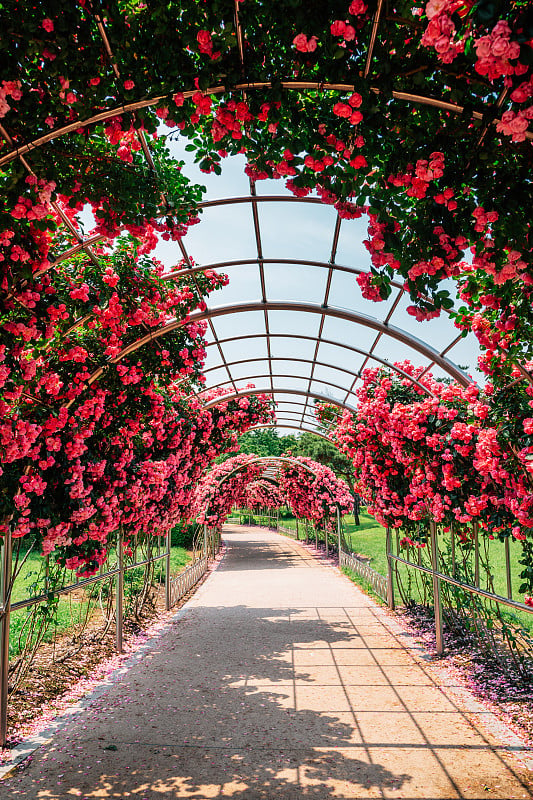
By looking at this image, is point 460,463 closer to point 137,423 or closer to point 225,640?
point 137,423

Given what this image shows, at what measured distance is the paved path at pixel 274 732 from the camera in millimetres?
3230

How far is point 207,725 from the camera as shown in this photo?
167 inches

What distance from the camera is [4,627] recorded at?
13.0 feet

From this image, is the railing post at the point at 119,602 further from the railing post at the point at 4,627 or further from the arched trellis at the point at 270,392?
the arched trellis at the point at 270,392

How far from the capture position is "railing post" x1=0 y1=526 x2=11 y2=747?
3820mm

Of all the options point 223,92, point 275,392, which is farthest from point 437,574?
point 223,92

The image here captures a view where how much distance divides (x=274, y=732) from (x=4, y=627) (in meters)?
2.23

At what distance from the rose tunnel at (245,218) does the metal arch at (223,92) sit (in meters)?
0.01

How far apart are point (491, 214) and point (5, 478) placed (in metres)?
3.52

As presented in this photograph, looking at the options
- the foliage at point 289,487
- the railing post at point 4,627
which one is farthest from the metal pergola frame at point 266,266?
the foliage at point 289,487

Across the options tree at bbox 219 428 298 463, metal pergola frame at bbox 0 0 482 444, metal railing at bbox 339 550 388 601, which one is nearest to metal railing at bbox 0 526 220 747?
metal pergola frame at bbox 0 0 482 444

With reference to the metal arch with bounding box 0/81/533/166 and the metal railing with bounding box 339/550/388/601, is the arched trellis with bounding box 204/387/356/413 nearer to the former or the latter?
the metal railing with bounding box 339/550/388/601

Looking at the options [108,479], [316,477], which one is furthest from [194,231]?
[316,477]

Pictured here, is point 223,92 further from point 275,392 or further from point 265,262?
point 275,392
